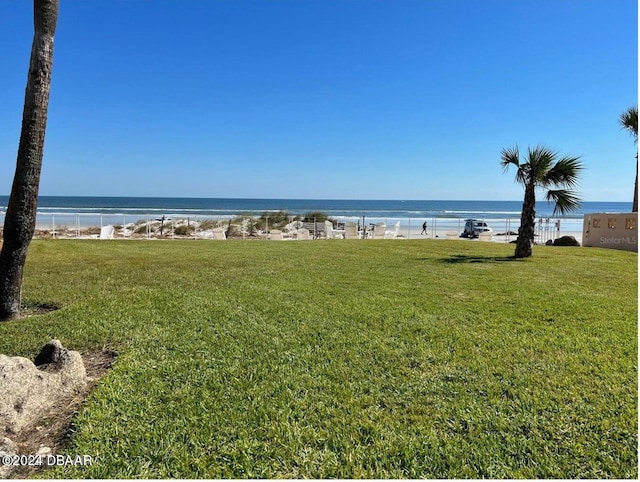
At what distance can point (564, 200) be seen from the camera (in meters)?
10.8

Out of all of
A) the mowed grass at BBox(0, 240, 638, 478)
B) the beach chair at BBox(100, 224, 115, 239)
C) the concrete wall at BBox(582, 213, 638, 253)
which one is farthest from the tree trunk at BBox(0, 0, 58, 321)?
the concrete wall at BBox(582, 213, 638, 253)

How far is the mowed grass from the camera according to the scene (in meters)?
2.13

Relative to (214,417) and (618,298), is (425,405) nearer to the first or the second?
(214,417)

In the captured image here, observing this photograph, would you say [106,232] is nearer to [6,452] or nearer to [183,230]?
[183,230]

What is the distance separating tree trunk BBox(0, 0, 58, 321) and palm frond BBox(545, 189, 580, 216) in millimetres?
11089

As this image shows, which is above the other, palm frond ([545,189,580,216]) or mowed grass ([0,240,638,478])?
palm frond ([545,189,580,216])

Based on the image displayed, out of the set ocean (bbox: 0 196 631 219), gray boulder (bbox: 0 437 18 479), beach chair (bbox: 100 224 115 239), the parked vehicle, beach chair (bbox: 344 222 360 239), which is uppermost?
ocean (bbox: 0 196 631 219)

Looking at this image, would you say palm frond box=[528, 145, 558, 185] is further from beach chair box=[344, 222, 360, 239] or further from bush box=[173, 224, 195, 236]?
bush box=[173, 224, 195, 236]

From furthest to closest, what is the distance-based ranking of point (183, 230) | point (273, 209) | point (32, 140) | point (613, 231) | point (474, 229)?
1. point (273, 209)
2. point (183, 230)
3. point (474, 229)
4. point (613, 231)
5. point (32, 140)

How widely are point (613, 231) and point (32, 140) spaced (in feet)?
55.5

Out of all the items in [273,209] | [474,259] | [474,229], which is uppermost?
[273,209]

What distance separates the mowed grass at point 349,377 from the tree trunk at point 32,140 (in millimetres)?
910

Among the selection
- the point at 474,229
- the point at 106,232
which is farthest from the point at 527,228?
the point at 106,232

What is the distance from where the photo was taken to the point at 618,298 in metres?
5.72
